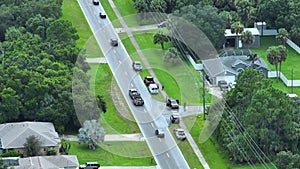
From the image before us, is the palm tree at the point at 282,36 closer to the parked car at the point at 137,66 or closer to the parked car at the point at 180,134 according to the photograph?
the parked car at the point at 137,66

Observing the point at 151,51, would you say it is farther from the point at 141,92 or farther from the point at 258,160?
the point at 258,160

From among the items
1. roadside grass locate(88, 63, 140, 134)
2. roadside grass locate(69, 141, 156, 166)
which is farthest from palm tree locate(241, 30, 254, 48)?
roadside grass locate(69, 141, 156, 166)

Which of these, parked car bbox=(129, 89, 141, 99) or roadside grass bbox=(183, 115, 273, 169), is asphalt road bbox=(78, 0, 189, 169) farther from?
roadside grass bbox=(183, 115, 273, 169)

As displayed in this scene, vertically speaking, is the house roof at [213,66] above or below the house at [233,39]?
above

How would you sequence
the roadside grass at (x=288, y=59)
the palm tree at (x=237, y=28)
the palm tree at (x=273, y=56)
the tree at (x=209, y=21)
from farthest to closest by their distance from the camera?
1. the palm tree at (x=237, y=28)
2. the tree at (x=209, y=21)
3. the roadside grass at (x=288, y=59)
4. the palm tree at (x=273, y=56)

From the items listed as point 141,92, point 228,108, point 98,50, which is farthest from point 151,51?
point 228,108

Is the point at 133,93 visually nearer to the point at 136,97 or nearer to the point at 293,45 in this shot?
the point at 136,97

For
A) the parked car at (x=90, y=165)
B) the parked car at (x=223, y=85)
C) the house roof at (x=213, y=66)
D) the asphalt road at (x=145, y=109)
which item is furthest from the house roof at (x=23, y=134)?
the house roof at (x=213, y=66)
